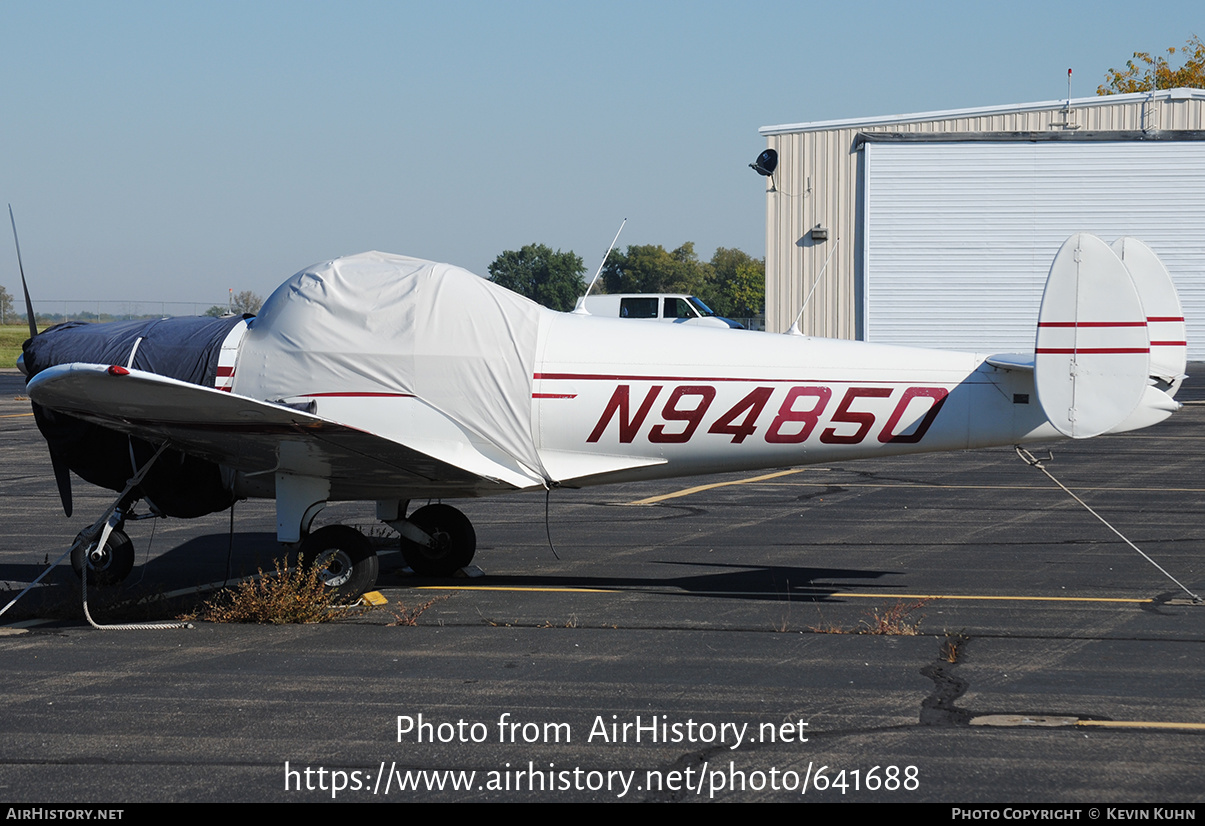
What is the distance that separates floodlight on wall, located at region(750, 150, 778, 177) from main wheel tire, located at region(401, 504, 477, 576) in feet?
102

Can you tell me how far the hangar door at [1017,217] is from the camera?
3756 cm

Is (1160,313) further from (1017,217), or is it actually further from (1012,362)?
(1017,217)

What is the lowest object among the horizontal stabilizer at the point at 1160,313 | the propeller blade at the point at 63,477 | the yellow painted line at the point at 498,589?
the yellow painted line at the point at 498,589

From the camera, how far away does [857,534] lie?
12.1 meters

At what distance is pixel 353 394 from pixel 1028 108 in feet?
122

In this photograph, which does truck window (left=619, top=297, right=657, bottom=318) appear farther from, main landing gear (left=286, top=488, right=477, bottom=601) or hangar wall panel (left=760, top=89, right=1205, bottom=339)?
main landing gear (left=286, top=488, right=477, bottom=601)

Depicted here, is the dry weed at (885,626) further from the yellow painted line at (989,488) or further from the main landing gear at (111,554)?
the yellow painted line at (989,488)

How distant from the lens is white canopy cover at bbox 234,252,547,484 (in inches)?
348

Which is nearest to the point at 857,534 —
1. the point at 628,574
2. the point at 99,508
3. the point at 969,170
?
the point at 628,574

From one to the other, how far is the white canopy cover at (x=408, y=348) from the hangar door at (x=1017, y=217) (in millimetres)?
31003

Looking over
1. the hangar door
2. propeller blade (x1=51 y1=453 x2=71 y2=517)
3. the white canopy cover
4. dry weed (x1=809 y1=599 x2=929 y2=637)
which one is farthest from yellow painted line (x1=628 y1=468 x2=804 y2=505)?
the hangar door

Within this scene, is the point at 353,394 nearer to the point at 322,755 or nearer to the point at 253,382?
the point at 253,382

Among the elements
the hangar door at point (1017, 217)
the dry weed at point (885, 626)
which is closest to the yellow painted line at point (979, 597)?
the dry weed at point (885, 626)

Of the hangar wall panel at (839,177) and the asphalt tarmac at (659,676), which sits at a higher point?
the hangar wall panel at (839,177)
